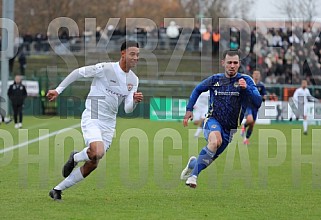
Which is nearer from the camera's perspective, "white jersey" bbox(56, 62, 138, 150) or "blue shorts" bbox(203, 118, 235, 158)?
"white jersey" bbox(56, 62, 138, 150)

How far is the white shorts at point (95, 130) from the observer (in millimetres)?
10992

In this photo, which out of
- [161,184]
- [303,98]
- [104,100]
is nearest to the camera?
[104,100]

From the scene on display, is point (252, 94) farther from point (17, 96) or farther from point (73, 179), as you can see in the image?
point (17, 96)

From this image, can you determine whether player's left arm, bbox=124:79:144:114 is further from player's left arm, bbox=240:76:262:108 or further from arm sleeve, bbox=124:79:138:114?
player's left arm, bbox=240:76:262:108

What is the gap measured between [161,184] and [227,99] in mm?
2109

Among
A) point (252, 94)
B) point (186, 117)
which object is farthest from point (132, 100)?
point (252, 94)

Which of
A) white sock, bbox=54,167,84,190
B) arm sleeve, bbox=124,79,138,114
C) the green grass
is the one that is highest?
arm sleeve, bbox=124,79,138,114

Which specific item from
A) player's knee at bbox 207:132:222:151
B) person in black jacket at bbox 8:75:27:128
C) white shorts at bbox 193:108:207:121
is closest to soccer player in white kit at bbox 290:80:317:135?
white shorts at bbox 193:108:207:121

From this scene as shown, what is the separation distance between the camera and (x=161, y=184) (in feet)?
44.4

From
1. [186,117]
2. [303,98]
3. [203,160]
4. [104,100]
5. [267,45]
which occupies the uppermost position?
[267,45]

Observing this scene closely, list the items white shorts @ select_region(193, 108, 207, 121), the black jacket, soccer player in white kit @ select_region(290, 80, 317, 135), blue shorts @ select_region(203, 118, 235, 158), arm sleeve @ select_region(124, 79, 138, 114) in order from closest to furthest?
arm sleeve @ select_region(124, 79, 138, 114) → blue shorts @ select_region(203, 118, 235, 158) → soccer player in white kit @ select_region(290, 80, 317, 135) → white shorts @ select_region(193, 108, 207, 121) → the black jacket

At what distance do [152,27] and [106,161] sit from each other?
88.7ft

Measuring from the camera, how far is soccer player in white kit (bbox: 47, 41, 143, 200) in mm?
11094

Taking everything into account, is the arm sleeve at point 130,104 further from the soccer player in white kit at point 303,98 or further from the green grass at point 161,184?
the soccer player in white kit at point 303,98
